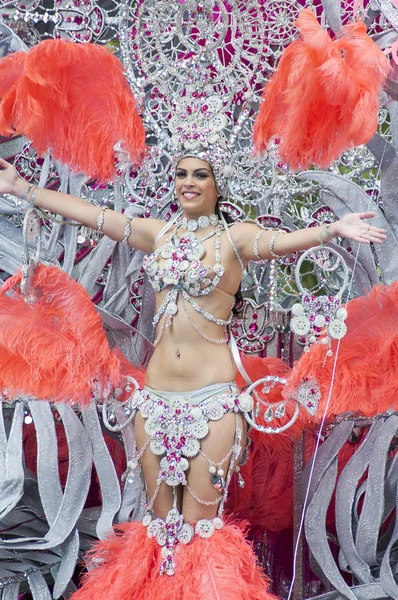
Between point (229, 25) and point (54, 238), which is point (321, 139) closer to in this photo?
point (229, 25)

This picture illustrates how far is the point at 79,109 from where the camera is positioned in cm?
363

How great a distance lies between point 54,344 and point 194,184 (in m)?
0.81

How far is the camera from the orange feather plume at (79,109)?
3.51 metres

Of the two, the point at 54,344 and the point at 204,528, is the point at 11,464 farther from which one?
the point at 204,528

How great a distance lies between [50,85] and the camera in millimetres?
3494

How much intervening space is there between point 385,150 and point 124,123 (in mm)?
1038

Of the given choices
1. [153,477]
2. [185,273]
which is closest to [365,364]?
[185,273]

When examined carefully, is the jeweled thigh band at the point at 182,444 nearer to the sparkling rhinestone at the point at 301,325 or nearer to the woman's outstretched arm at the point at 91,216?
the sparkling rhinestone at the point at 301,325

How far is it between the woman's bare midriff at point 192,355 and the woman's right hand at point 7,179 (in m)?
0.81

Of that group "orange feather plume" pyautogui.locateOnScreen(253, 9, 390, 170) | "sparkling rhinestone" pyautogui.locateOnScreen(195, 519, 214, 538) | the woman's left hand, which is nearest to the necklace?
"orange feather plume" pyautogui.locateOnScreen(253, 9, 390, 170)

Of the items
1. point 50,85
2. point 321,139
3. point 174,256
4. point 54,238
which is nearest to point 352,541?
point 174,256

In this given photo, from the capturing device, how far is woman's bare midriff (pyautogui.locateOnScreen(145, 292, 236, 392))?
3209 millimetres

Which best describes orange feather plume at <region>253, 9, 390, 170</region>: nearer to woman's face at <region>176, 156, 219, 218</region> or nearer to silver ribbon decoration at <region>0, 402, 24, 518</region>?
woman's face at <region>176, 156, 219, 218</region>

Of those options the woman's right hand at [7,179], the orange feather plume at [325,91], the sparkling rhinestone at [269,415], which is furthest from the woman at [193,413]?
the woman's right hand at [7,179]
